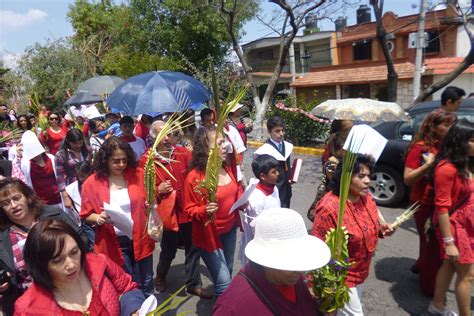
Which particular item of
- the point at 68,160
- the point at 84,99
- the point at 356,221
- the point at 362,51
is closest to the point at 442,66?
the point at 362,51

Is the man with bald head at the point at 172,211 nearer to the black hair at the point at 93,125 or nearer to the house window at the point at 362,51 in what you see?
the black hair at the point at 93,125

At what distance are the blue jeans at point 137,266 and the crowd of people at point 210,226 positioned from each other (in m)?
0.01

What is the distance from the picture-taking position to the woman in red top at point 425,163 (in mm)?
3500

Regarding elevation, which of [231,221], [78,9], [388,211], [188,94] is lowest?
[388,211]

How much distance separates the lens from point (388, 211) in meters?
6.08

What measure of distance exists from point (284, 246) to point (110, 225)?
1.70 m

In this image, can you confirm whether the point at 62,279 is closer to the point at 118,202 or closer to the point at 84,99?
the point at 118,202

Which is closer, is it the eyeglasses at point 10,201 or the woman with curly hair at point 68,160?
the eyeglasses at point 10,201

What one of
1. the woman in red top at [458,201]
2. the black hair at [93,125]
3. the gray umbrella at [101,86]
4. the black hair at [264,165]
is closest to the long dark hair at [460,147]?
the woman in red top at [458,201]

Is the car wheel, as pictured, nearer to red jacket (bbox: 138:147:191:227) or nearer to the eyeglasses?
red jacket (bbox: 138:147:191:227)

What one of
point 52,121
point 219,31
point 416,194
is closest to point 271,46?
point 219,31

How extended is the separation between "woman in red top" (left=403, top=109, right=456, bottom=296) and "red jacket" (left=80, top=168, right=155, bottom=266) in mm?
2306

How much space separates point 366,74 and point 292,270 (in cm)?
2378

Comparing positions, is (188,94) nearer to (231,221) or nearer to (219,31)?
(231,221)
